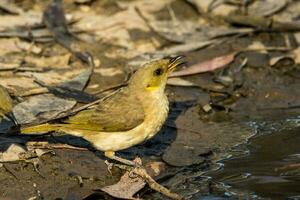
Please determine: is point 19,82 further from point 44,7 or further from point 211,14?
point 211,14

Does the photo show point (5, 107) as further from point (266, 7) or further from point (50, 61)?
point (266, 7)

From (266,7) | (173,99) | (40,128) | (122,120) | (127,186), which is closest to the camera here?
(127,186)

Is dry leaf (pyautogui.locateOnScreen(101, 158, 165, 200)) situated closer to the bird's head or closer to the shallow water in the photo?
the shallow water

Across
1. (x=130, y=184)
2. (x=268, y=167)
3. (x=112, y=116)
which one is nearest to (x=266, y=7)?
(x=268, y=167)

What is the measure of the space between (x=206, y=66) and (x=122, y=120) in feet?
9.53

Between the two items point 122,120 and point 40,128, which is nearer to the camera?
point 40,128

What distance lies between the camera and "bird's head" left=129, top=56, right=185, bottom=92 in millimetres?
8734

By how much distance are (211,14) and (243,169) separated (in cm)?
442

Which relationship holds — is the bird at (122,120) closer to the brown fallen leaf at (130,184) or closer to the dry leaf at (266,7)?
the brown fallen leaf at (130,184)

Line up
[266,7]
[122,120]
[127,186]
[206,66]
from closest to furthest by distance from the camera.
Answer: [127,186] → [122,120] → [206,66] → [266,7]

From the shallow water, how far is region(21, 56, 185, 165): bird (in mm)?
902

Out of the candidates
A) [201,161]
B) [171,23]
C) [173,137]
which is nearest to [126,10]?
[171,23]

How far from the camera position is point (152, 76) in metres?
8.76

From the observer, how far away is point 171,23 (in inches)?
479
